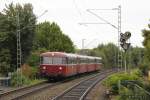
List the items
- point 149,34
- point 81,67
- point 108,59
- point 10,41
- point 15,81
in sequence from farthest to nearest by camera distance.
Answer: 1. point 108,59
2. point 81,67
3. point 10,41
4. point 15,81
5. point 149,34

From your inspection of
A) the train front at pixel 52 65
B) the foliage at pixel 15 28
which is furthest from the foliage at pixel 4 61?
the train front at pixel 52 65

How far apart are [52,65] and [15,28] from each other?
5.82m

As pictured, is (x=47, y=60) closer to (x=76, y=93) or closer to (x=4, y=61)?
(x=4, y=61)

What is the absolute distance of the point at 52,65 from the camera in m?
46.8

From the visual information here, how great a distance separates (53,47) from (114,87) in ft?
159

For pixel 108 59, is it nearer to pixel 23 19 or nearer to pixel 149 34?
pixel 23 19

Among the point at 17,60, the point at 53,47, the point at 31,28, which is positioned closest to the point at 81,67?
the point at 31,28

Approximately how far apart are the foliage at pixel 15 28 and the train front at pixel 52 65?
3.42 m

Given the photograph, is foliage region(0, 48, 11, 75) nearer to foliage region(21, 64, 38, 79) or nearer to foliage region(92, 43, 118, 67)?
foliage region(21, 64, 38, 79)

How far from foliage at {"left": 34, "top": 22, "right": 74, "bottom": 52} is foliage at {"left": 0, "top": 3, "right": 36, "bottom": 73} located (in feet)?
74.6

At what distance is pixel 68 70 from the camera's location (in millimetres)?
47938

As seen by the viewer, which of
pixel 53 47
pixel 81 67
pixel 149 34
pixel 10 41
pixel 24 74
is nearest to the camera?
pixel 149 34

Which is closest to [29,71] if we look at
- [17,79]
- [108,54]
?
[17,79]

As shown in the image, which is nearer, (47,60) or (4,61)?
(47,60)
